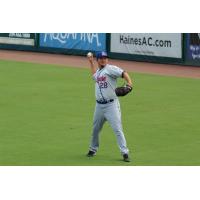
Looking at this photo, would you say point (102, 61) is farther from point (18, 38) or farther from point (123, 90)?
point (18, 38)

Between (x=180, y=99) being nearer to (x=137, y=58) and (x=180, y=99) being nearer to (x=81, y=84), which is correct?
(x=81, y=84)

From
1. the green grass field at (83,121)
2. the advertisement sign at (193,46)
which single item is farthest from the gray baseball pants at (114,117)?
the advertisement sign at (193,46)

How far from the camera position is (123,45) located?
2867cm

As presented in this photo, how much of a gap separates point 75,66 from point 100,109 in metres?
15.1

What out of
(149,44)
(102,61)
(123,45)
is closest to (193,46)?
(149,44)

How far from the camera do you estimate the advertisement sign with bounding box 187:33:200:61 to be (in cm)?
2611

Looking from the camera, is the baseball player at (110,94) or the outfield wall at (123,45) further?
the outfield wall at (123,45)

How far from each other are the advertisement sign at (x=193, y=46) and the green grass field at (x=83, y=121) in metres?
3.18

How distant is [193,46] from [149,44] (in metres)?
2.05

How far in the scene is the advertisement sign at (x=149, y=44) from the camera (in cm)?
2694

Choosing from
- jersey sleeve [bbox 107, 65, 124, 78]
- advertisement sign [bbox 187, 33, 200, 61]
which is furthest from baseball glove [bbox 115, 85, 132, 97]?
advertisement sign [bbox 187, 33, 200, 61]

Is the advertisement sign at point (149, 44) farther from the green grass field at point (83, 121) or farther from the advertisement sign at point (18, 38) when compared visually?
the advertisement sign at point (18, 38)

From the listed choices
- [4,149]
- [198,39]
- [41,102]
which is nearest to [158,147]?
[4,149]

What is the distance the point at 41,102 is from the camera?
18.3 meters
